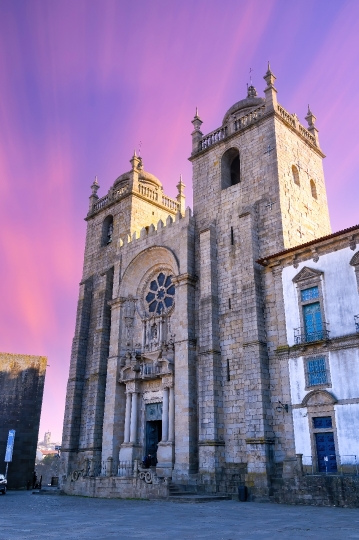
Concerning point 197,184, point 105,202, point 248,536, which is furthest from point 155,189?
point 248,536

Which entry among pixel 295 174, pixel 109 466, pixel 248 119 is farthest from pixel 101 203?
pixel 109 466

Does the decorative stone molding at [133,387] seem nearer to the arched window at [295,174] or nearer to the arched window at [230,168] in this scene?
the arched window at [230,168]

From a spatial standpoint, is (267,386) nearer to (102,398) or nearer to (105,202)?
Answer: (102,398)

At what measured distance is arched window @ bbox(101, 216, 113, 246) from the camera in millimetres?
35241

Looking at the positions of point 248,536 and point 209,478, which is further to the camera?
point 209,478

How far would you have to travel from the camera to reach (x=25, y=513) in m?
15.1

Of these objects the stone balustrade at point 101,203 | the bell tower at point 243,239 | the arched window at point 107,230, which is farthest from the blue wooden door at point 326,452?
the stone balustrade at point 101,203

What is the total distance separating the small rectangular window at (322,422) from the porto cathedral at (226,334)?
0.13 feet

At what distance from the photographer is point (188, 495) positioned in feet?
65.6

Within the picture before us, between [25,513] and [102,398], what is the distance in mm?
13869

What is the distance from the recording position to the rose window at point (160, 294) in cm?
2808

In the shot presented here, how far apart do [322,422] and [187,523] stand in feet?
27.9

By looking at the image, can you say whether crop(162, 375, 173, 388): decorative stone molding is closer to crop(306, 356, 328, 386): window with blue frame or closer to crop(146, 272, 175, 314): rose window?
crop(146, 272, 175, 314): rose window

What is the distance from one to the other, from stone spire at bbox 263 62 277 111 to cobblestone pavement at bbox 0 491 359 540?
2080 cm
